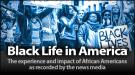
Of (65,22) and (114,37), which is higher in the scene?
(65,22)

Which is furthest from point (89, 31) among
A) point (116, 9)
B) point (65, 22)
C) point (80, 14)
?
point (116, 9)

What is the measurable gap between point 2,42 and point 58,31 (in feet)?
3.08

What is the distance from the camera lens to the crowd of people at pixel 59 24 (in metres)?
8.38

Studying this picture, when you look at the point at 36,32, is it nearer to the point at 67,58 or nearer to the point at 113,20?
the point at 67,58

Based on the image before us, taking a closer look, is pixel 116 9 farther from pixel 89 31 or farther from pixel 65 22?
pixel 65 22

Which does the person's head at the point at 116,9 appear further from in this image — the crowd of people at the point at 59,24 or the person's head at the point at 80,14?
the person's head at the point at 80,14

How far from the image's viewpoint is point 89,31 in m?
8.41

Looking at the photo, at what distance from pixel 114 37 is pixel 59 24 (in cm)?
93

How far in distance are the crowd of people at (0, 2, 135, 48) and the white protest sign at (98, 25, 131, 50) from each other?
0.07 m

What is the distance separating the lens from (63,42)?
841cm

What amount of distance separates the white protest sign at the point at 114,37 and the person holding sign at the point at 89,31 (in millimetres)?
99

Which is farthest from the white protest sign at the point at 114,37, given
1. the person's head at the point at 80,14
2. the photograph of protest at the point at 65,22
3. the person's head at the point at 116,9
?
the person's head at the point at 80,14

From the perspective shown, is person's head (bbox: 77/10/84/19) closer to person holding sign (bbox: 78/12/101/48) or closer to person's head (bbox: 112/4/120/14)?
person holding sign (bbox: 78/12/101/48)

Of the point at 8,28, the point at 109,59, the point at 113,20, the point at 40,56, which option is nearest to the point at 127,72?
the point at 109,59
